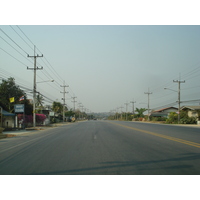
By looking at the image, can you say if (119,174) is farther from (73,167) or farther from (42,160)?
(42,160)

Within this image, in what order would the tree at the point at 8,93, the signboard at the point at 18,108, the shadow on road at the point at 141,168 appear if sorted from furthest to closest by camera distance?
1. the tree at the point at 8,93
2. the signboard at the point at 18,108
3. the shadow on road at the point at 141,168

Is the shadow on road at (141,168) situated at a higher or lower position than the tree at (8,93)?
lower

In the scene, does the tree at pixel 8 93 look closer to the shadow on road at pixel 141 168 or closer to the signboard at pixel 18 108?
the signboard at pixel 18 108

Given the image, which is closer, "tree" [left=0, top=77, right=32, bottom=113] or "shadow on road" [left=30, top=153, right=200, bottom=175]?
"shadow on road" [left=30, top=153, right=200, bottom=175]

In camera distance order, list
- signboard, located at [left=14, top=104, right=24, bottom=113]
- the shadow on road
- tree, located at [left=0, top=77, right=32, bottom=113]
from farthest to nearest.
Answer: tree, located at [left=0, top=77, right=32, bottom=113]
signboard, located at [left=14, top=104, right=24, bottom=113]
the shadow on road

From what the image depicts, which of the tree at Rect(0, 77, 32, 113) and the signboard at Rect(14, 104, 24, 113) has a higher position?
the tree at Rect(0, 77, 32, 113)

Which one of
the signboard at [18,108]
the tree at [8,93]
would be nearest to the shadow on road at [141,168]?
the signboard at [18,108]

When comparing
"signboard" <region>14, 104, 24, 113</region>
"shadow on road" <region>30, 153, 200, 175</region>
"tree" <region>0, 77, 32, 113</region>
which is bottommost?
"shadow on road" <region>30, 153, 200, 175</region>

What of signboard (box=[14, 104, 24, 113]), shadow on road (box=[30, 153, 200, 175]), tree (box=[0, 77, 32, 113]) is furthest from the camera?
tree (box=[0, 77, 32, 113])

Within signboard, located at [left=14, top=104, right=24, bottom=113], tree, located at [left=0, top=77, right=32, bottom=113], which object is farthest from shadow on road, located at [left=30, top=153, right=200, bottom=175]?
tree, located at [left=0, top=77, right=32, bottom=113]

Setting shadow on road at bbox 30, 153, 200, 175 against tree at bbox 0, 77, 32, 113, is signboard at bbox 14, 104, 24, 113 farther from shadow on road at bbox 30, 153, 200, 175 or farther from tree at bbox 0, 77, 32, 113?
shadow on road at bbox 30, 153, 200, 175

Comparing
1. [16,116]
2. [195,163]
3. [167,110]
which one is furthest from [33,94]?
[167,110]

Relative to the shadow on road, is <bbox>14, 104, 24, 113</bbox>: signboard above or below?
above
